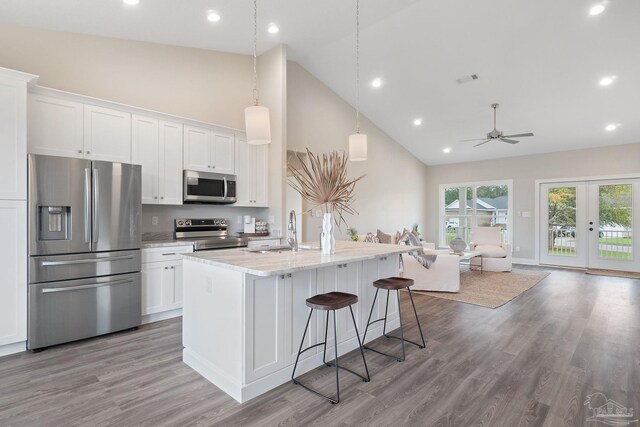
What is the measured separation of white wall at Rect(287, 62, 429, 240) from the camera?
6.12 m

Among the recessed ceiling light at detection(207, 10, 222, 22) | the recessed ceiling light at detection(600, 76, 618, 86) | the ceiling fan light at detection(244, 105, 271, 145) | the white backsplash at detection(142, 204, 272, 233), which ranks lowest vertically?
the white backsplash at detection(142, 204, 272, 233)

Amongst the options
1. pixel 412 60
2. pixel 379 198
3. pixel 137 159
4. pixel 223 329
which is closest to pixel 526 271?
pixel 379 198

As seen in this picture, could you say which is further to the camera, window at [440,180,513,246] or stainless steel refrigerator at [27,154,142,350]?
window at [440,180,513,246]

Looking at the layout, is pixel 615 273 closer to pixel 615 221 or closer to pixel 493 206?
pixel 615 221

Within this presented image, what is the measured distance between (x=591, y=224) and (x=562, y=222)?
1.73 feet

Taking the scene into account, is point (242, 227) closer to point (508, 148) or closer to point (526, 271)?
point (526, 271)

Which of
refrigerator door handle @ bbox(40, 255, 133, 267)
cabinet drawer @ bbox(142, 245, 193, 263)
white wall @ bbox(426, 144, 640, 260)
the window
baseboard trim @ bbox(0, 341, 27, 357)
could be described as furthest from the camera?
the window

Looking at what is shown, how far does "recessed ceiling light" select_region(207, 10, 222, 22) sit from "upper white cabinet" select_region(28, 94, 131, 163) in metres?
1.47

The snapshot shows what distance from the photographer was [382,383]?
2.39 meters

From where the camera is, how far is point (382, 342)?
317 cm

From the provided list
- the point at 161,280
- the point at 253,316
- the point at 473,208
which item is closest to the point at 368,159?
the point at 473,208

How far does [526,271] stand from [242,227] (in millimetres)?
6051

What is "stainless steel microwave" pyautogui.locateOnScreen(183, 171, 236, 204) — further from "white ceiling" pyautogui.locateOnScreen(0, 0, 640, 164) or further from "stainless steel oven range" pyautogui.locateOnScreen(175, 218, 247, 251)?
"white ceiling" pyautogui.locateOnScreen(0, 0, 640, 164)

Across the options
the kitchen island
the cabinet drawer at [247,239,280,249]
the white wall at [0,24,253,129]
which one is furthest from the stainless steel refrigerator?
the cabinet drawer at [247,239,280,249]
